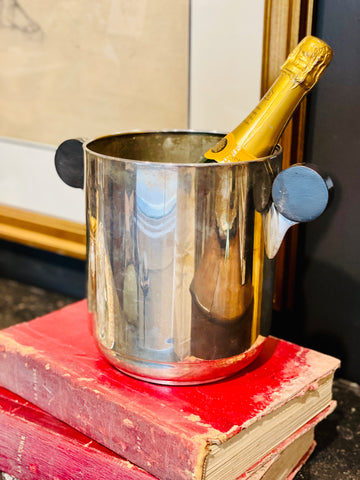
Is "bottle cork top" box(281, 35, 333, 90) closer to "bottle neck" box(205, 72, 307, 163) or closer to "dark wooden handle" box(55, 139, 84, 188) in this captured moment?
"bottle neck" box(205, 72, 307, 163)

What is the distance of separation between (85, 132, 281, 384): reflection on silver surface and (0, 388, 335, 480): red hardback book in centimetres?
8

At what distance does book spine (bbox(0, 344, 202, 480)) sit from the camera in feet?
1.66

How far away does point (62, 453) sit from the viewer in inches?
22.5

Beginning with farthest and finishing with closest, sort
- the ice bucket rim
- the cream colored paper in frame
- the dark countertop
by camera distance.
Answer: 1. the cream colored paper in frame
2. the dark countertop
3. the ice bucket rim

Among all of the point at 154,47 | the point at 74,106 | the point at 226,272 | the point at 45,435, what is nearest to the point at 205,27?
the point at 154,47

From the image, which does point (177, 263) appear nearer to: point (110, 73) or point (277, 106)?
point (277, 106)

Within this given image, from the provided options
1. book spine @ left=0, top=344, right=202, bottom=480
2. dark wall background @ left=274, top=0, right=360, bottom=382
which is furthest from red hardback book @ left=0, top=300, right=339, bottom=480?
dark wall background @ left=274, top=0, right=360, bottom=382

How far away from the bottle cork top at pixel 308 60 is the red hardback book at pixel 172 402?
275 millimetres

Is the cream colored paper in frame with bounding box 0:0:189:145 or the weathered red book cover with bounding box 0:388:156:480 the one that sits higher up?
the cream colored paper in frame with bounding box 0:0:189:145

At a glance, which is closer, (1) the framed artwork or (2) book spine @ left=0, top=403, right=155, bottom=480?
(2) book spine @ left=0, top=403, right=155, bottom=480

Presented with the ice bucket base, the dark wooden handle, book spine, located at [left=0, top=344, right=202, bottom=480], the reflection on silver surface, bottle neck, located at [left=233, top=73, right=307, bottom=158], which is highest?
bottle neck, located at [left=233, top=73, right=307, bottom=158]

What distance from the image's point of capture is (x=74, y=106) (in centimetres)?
89

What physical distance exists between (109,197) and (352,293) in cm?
36

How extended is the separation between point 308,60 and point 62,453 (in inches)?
16.2
